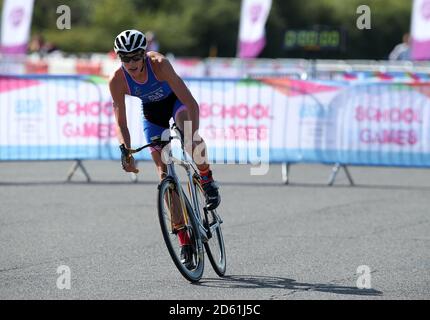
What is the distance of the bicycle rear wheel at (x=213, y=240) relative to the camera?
8.27 metres

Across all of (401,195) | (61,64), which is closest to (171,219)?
(401,195)

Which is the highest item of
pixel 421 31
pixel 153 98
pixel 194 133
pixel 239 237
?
pixel 421 31

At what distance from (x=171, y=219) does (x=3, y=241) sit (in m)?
2.59

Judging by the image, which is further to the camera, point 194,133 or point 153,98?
point 153,98

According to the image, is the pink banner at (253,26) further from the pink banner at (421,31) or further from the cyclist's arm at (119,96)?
the cyclist's arm at (119,96)

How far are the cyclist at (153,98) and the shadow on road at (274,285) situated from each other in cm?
29

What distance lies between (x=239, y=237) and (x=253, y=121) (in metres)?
5.38

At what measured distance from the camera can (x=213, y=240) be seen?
8.57 m

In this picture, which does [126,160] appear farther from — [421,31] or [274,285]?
[421,31]

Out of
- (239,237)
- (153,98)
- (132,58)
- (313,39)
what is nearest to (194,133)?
(153,98)

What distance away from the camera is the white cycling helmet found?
25.5 feet

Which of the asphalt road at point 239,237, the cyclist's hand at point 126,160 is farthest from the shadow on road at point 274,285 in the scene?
the cyclist's hand at point 126,160

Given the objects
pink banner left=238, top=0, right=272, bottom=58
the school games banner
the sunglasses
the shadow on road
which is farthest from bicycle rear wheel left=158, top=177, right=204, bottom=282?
pink banner left=238, top=0, right=272, bottom=58

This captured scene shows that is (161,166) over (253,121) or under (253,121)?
under
